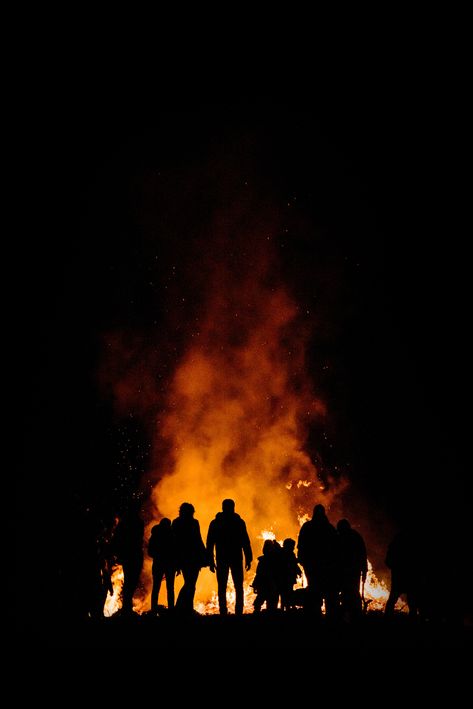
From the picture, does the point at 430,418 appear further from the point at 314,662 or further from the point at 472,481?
the point at 314,662

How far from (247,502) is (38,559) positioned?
60.6ft

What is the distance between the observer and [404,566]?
9961 mm

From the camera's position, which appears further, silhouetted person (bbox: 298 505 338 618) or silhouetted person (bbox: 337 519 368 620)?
silhouetted person (bbox: 337 519 368 620)

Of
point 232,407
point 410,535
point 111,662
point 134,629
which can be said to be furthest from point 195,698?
point 232,407

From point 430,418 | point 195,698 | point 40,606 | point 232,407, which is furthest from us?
point 430,418

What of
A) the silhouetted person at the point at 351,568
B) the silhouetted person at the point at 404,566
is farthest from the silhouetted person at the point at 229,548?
the silhouetted person at the point at 404,566

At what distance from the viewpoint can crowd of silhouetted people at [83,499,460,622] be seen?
894cm

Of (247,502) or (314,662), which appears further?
(247,502)

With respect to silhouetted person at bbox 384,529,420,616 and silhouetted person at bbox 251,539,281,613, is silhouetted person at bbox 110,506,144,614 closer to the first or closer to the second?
silhouetted person at bbox 251,539,281,613

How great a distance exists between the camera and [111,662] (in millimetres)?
5273

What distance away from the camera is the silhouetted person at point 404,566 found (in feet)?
32.6

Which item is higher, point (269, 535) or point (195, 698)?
point (269, 535)

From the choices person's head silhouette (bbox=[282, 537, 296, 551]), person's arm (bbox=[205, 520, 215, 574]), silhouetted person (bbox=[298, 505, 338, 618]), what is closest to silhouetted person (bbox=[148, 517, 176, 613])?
person's arm (bbox=[205, 520, 215, 574])

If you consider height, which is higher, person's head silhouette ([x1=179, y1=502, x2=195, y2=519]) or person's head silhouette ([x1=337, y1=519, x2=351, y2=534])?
person's head silhouette ([x1=179, y1=502, x2=195, y2=519])
